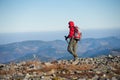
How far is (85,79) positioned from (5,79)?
175 inches

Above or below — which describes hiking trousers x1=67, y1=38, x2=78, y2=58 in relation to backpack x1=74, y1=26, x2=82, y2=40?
below

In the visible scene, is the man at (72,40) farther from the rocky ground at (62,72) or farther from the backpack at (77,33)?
the rocky ground at (62,72)

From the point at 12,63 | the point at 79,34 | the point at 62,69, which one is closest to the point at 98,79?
the point at 62,69

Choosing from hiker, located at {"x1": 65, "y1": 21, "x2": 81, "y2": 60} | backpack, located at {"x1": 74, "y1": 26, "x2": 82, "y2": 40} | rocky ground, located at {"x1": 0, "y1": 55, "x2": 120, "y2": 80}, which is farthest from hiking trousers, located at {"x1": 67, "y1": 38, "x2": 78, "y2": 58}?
rocky ground, located at {"x1": 0, "y1": 55, "x2": 120, "y2": 80}

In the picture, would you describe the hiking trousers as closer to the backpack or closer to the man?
the man

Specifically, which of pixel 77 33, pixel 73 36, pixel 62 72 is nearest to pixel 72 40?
pixel 73 36

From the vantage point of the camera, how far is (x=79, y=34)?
21109mm

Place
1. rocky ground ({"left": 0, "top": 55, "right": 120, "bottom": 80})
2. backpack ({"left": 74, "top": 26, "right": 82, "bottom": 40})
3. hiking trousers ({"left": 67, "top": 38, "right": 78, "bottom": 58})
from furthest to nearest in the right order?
1. hiking trousers ({"left": 67, "top": 38, "right": 78, "bottom": 58})
2. backpack ({"left": 74, "top": 26, "right": 82, "bottom": 40})
3. rocky ground ({"left": 0, "top": 55, "right": 120, "bottom": 80})

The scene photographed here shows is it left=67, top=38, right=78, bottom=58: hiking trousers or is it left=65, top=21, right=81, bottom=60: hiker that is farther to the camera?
left=67, top=38, right=78, bottom=58: hiking trousers

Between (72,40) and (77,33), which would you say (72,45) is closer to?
(72,40)

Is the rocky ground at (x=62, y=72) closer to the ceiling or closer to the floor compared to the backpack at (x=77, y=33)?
closer to the floor

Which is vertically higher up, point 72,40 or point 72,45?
point 72,40

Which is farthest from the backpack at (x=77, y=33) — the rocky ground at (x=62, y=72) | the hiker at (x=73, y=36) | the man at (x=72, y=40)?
the rocky ground at (x=62, y=72)

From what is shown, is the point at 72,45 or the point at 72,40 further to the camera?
the point at 72,45
